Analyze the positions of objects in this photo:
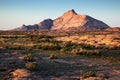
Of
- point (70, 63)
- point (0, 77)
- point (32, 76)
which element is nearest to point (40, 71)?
point (32, 76)

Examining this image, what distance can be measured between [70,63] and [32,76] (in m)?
5.51

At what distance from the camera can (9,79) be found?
43.4 ft

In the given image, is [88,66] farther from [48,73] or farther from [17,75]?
[17,75]

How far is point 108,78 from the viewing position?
546 inches

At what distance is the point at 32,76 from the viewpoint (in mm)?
13664

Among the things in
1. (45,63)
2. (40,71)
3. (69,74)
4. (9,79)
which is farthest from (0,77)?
(45,63)

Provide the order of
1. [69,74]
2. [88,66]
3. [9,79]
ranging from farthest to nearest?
[88,66] < [69,74] < [9,79]

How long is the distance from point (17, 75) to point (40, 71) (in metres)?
1.88

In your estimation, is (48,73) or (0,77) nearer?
(0,77)

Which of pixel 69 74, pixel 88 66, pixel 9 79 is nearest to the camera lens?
pixel 9 79

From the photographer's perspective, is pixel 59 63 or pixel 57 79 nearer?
pixel 57 79

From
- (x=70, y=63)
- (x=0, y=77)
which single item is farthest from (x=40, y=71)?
(x=70, y=63)

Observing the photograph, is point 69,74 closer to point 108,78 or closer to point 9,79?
point 108,78

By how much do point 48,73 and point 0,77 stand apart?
2855 millimetres
